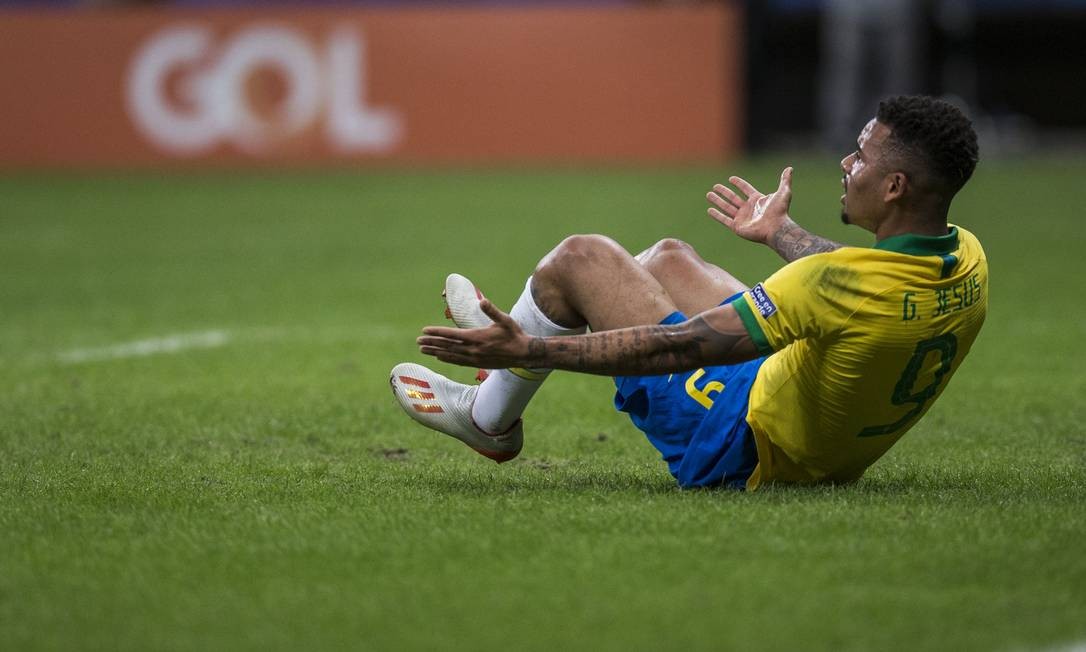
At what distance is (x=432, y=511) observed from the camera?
4590 millimetres

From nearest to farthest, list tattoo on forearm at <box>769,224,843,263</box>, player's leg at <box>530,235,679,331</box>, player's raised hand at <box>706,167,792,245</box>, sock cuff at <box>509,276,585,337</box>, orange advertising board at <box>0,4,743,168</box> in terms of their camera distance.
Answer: player's leg at <box>530,235,679,331</box>
sock cuff at <box>509,276,585,337</box>
tattoo on forearm at <box>769,224,843,263</box>
player's raised hand at <box>706,167,792,245</box>
orange advertising board at <box>0,4,743,168</box>

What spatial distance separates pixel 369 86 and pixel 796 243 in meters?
16.3

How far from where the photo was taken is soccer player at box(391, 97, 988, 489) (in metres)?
4.37

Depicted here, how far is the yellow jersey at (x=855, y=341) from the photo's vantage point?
14.3ft

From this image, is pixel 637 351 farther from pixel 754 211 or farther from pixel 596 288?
pixel 754 211

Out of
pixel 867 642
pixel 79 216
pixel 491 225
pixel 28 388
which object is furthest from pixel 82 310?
pixel 867 642

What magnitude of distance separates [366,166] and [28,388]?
14627 millimetres

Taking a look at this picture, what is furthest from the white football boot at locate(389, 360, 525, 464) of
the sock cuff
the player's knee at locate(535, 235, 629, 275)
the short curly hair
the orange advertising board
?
the orange advertising board

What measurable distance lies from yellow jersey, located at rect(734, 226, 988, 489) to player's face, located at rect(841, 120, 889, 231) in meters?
0.11

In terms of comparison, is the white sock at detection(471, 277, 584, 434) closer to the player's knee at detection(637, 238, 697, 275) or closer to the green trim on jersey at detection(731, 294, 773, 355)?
the player's knee at detection(637, 238, 697, 275)

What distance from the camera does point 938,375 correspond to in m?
4.62

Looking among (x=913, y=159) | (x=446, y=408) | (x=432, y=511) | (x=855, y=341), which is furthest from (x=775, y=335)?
(x=446, y=408)

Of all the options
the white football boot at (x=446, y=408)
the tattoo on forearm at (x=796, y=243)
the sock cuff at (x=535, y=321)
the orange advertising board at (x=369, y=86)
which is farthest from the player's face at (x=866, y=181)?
the orange advertising board at (x=369, y=86)

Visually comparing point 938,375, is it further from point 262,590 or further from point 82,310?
point 82,310
